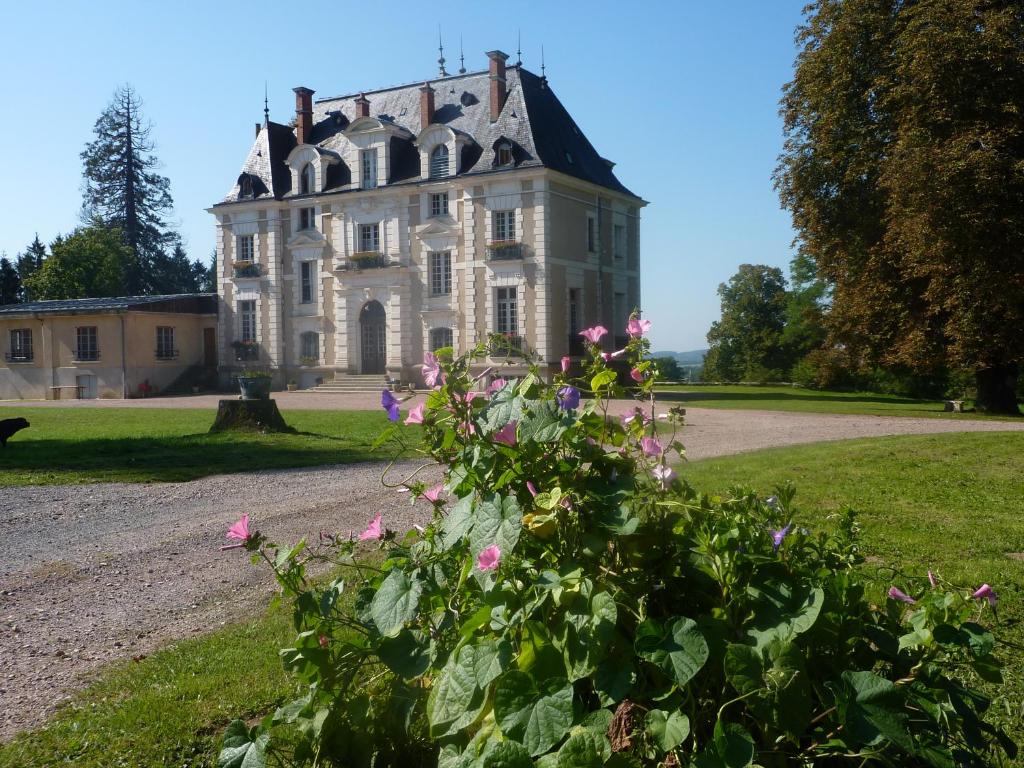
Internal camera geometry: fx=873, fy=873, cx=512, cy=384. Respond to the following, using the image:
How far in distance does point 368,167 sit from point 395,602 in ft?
115

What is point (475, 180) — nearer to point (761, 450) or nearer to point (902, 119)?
point (902, 119)

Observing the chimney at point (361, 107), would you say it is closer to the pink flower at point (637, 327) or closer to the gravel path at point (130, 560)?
the gravel path at point (130, 560)

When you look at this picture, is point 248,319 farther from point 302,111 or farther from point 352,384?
point 302,111

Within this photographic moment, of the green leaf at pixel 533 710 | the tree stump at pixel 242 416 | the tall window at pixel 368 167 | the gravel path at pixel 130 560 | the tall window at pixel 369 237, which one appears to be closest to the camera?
the green leaf at pixel 533 710

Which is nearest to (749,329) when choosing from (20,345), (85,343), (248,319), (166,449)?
(248,319)

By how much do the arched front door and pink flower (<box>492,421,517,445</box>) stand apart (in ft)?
112

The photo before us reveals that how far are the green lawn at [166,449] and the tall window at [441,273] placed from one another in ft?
44.7

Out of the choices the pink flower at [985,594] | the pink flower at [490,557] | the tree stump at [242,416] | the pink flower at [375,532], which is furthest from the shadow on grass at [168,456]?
the pink flower at [985,594]

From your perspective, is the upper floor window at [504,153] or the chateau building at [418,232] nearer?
the upper floor window at [504,153]

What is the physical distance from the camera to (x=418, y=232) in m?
34.2

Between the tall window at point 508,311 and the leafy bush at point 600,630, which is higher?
the tall window at point 508,311

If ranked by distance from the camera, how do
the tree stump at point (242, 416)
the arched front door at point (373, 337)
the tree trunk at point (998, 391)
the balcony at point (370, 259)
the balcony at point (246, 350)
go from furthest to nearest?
the balcony at point (246, 350)
the arched front door at point (373, 337)
the balcony at point (370, 259)
the tree trunk at point (998, 391)
the tree stump at point (242, 416)

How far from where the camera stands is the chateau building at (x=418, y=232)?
3209 cm

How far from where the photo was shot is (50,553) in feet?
21.8
